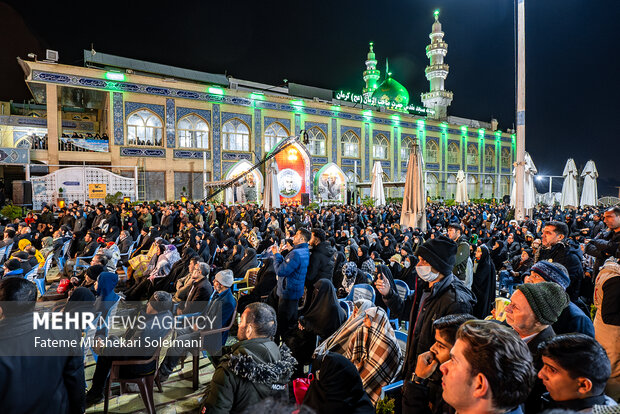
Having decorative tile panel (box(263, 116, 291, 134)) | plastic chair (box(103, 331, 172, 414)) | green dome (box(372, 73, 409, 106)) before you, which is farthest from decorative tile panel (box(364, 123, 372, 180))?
plastic chair (box(103, 331, 172, 414))

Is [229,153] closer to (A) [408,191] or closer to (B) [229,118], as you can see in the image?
(B) [229,118]

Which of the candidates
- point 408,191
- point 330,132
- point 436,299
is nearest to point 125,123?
point 330,132

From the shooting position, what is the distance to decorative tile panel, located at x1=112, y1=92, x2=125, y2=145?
67.8ft

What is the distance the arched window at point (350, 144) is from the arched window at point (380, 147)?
1779mm

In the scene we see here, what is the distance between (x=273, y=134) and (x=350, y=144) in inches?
287

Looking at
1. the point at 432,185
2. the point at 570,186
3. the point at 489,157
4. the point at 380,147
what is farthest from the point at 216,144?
the point at 489,157

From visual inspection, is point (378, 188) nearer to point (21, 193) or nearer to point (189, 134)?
point (189, 134)

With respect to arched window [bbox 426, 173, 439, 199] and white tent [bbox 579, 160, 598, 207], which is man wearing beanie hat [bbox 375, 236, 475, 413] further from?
arched window [bbox 426, 173, 439, 199]

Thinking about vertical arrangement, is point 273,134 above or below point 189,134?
above

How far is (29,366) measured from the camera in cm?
199

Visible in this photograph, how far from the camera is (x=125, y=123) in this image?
69.2 feet

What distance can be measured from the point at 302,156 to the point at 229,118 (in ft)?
19.1

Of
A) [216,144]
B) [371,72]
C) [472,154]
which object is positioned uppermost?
[371,72]

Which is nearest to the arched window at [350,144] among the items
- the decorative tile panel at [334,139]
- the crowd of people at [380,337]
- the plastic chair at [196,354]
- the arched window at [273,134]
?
the decorative tile panel at [334,139]
